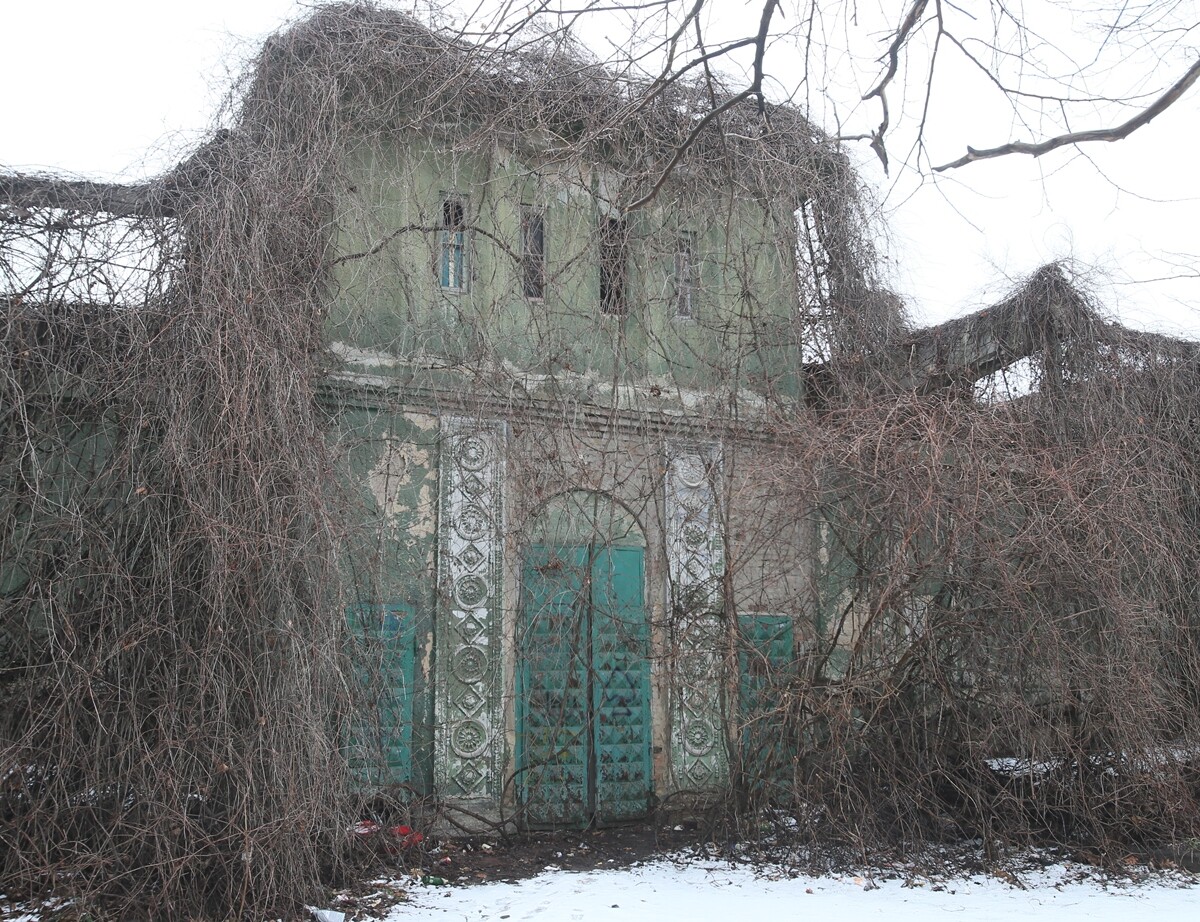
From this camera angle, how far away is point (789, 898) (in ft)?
18.1

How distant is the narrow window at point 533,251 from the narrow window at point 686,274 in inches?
41.9

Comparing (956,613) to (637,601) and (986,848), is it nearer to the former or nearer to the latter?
(986,848)

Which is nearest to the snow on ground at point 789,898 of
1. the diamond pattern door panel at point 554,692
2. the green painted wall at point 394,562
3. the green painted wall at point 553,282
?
the diamond pattern door panel at point 554,692

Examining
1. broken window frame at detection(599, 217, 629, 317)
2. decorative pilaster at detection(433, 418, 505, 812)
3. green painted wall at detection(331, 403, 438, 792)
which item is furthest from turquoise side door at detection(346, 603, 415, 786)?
broken window frame at detection(599, 217, 629, 317)

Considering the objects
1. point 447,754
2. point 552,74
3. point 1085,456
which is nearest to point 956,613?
point 1085,456

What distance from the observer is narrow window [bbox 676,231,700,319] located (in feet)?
26.2

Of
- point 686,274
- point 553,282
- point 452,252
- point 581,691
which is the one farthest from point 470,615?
point 686,274

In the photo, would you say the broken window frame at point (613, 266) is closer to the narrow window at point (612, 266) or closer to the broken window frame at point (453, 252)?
the narrow window at point (612, 266)

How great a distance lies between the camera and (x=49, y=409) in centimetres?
528

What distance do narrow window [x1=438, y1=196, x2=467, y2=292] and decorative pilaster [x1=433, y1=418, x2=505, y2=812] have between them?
106 cm

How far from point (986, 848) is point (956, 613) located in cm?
138

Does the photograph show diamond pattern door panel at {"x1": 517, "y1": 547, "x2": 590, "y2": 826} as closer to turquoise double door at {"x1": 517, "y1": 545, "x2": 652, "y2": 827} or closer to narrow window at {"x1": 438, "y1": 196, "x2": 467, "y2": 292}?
turquoise double door at {"x1": 517, "y1": 545, "x2": 652, "y2": 827}

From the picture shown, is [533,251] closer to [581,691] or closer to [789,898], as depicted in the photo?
[581,691]

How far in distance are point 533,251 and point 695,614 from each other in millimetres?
2952
